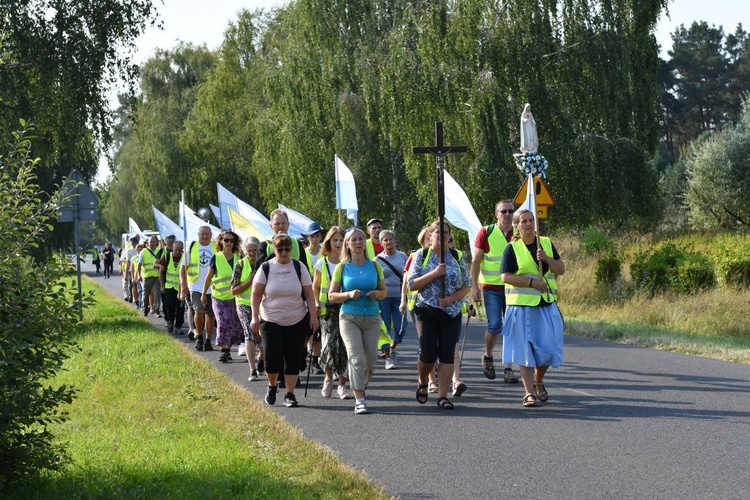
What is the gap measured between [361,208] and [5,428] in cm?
2789

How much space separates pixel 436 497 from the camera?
659cm

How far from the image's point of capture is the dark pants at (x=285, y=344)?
10453 mm

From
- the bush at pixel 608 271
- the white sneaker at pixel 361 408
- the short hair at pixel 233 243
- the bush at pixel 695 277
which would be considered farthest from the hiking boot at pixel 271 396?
the bush at pixel 608 271

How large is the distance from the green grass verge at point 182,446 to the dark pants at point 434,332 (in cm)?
150

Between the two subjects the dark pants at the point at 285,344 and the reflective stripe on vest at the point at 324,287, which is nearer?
the dark pants at the point at 285,344

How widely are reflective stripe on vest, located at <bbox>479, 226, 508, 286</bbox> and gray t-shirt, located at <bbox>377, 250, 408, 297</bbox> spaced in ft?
4.28

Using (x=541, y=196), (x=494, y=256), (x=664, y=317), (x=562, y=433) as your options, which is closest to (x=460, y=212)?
(x=494, y=256)

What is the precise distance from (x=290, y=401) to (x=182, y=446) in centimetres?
255

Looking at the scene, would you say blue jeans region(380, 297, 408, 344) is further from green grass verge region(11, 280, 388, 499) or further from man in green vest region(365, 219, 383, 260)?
green grass verge region(11, 280, 388, 499)

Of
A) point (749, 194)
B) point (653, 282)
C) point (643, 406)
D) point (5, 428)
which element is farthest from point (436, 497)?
point (749, 194)

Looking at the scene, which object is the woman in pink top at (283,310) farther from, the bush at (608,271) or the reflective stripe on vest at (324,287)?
the bush at (608,271)

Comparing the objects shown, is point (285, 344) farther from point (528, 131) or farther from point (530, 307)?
point (528, 131)

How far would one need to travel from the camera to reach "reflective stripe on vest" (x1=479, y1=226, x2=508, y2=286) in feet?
38.4

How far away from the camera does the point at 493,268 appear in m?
11.8
